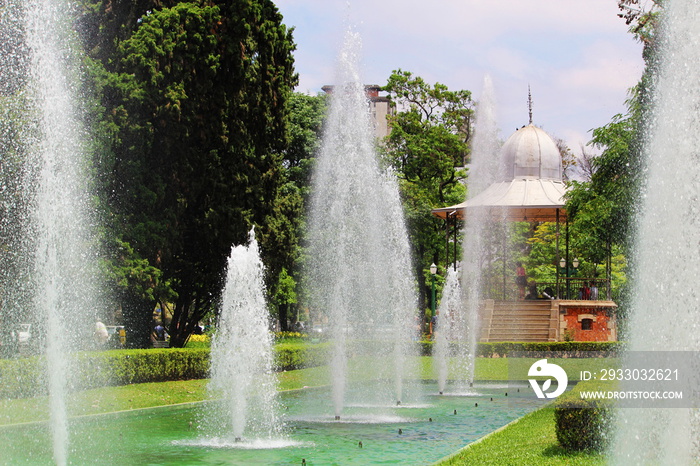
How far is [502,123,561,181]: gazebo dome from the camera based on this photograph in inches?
1574

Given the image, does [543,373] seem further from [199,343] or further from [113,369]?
[199,343]

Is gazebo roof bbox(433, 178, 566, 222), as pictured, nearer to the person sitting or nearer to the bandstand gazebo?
the bandstand gazebo

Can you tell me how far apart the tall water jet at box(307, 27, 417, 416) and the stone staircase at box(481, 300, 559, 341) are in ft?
25.2

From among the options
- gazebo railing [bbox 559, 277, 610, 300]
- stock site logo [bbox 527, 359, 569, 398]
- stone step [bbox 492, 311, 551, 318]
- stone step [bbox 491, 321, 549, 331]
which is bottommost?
stock site logo [bbox 527, 359, 569, 398]

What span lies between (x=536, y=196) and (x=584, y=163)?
17.1 m

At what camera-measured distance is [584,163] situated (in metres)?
52.9

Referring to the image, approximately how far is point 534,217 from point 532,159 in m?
2.55

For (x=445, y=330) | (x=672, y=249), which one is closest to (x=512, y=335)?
(x=445, y=330)

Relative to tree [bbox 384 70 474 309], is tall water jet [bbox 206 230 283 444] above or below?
below

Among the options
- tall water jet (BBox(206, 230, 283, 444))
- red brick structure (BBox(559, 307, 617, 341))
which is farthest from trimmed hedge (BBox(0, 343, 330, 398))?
red brick structure (BBox(559, 307, 617, 341))

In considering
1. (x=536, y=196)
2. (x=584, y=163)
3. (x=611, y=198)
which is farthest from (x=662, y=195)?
(x=584, y=163)

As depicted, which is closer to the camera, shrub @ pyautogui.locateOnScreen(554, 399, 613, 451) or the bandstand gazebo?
shrub @ pyautogui.locateOnScreen(554, 399, 613, 451)

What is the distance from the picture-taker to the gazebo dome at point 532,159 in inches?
1574

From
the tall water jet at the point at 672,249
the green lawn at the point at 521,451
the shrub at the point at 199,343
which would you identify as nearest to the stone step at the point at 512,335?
the shrub at the point at 199,343
